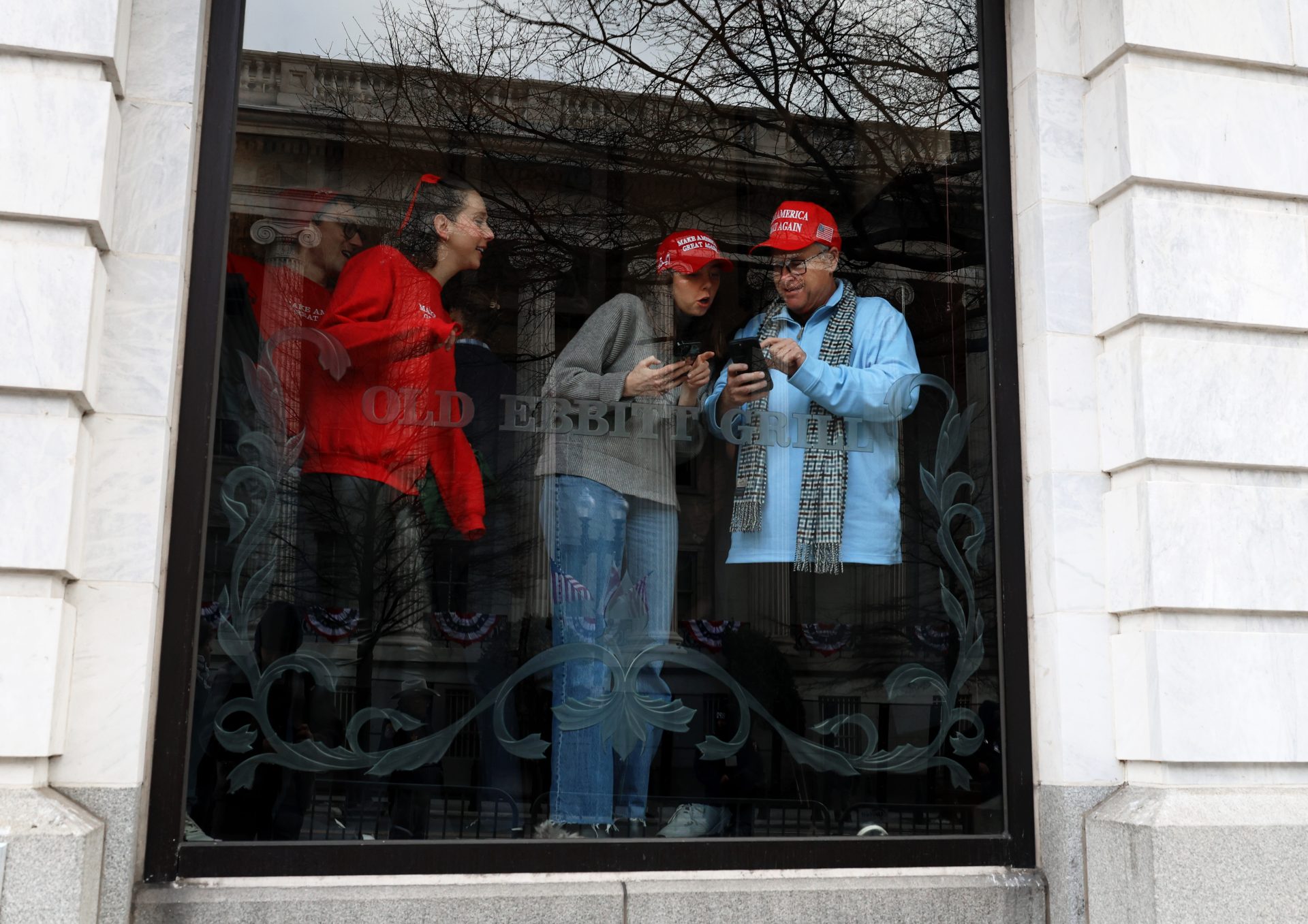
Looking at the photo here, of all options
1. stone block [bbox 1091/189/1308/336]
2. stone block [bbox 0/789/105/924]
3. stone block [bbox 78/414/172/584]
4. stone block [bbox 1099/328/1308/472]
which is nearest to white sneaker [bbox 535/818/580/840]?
stone block [bbox 0/789/105/924]

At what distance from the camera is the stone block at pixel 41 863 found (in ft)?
13.9

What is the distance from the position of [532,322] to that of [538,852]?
7.71 feet

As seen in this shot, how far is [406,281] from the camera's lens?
5828mm

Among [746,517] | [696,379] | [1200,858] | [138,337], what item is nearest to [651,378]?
[696,379]

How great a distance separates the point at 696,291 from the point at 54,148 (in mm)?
2849

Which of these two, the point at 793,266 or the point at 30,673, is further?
the point at 793,266

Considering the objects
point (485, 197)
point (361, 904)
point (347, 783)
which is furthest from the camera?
point (485, 197)

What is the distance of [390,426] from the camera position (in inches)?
221

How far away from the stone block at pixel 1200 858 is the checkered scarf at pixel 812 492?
5.45 feet

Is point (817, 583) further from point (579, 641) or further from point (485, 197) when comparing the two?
point (485, 197)

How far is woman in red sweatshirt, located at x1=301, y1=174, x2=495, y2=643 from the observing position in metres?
5.45

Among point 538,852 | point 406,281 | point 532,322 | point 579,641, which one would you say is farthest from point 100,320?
point 538,852

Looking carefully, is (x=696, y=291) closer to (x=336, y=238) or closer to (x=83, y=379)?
(x=336, y=238)

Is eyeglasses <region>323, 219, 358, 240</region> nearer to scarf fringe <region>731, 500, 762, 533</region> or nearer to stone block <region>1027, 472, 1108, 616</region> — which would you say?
scarf fringe <region>731, 500, 762, 533</region>
